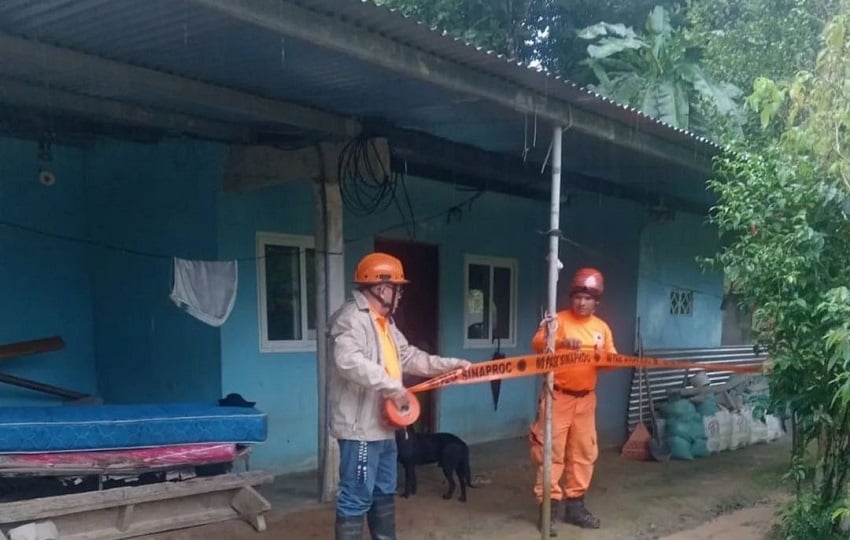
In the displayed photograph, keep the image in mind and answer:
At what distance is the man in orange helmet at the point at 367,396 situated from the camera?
4.52 m

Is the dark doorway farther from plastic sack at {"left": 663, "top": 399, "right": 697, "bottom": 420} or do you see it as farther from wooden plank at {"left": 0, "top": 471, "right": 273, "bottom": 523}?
wooden plank at {"left": 0, "top": 471, "right": 273, "bottom": 523}

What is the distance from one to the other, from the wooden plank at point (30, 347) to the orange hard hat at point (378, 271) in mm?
3507

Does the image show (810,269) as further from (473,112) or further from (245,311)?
(245,311)

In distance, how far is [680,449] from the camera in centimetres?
909

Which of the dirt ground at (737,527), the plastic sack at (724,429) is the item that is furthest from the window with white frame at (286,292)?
the plastic sack at (724,429)

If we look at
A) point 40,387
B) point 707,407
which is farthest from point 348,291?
point 707,407

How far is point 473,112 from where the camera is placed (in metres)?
5.64

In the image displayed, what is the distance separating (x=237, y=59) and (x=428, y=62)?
1.05 meters

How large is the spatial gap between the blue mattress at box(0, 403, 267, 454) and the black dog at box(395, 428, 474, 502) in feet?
4.44

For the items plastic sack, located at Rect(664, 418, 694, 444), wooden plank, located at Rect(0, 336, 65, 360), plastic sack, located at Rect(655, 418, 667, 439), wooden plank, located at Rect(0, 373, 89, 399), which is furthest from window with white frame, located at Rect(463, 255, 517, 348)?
wooden plank, located at Rect(0, 336, 65, 360)

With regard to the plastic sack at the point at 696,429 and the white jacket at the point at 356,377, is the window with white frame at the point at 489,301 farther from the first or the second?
the white jacket at the point at 356,377

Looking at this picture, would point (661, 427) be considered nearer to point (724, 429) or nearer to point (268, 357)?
point (724, 429)

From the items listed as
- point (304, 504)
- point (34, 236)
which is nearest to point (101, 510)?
point (304, 504)

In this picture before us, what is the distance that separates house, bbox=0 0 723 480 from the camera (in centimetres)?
437
